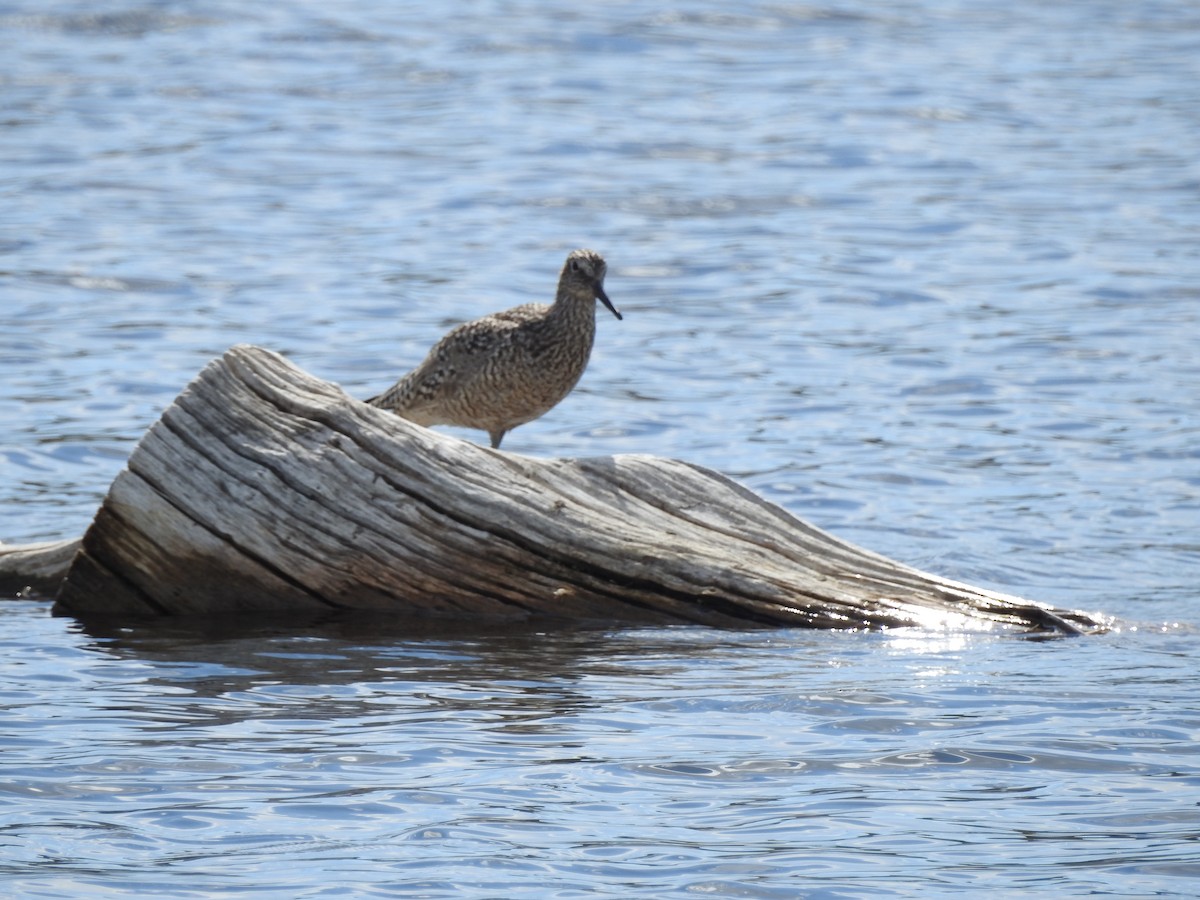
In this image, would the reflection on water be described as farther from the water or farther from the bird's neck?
the bird's neck

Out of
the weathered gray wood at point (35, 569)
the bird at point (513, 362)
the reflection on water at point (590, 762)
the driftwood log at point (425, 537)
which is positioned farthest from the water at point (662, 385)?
the bird at point (513, 362)

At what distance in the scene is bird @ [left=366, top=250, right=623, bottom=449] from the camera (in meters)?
10.0

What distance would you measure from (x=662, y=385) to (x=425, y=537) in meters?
6.19

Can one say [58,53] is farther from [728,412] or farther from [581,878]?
[581,878]

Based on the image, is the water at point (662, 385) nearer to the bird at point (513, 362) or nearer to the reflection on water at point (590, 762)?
the reflection on water at point (590, 762)

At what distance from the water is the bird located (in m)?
1.58

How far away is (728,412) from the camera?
1270 cm

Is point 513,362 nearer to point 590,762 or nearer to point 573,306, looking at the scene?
point 573,306

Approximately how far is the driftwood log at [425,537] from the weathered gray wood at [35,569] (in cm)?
62

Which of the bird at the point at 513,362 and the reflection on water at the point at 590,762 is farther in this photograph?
the bird at the point at 513,362

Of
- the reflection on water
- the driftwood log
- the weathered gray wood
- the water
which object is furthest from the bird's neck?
the reflection on water

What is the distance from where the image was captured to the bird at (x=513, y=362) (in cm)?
1005

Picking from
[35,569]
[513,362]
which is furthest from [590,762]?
[513,362]

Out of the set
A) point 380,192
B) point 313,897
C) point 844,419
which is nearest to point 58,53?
point 380,192
